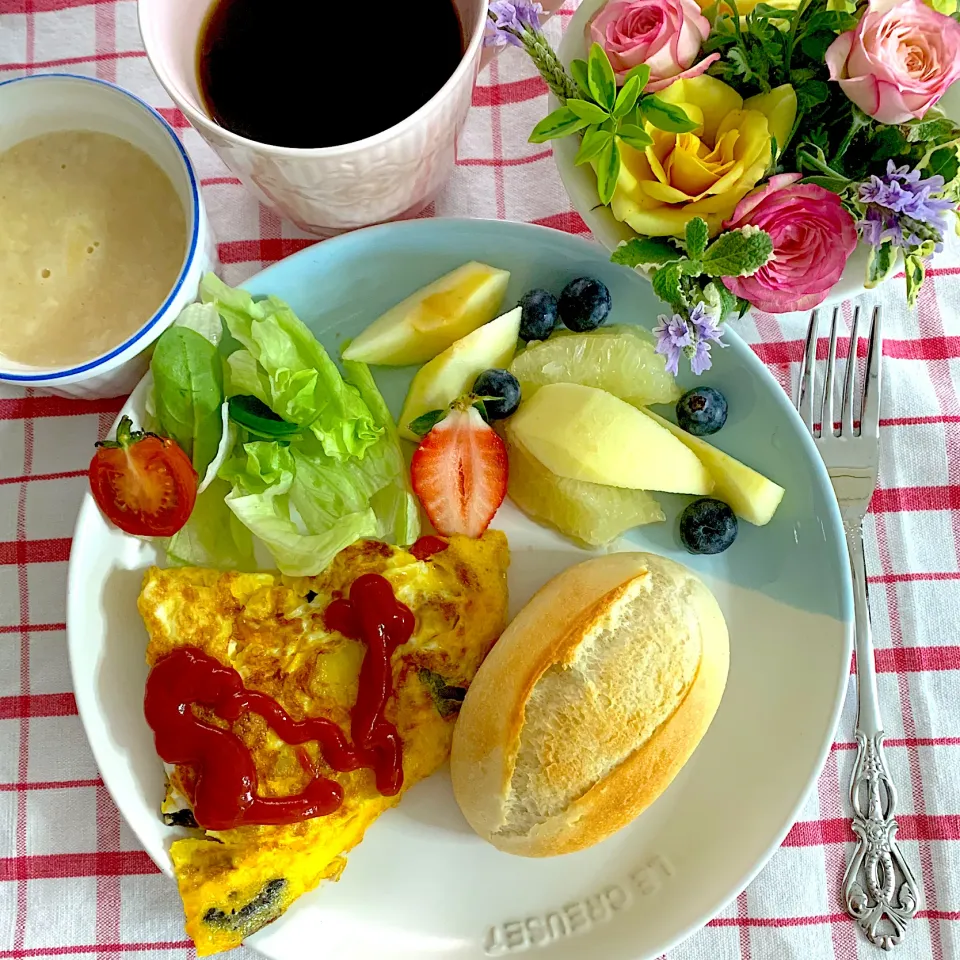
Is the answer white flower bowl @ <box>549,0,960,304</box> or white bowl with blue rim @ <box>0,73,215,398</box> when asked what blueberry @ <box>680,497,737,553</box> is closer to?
white flower bowl @ <box>549,0,960,304</box>

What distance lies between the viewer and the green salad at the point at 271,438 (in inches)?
62.0

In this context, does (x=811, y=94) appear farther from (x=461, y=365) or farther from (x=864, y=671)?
(x=864, y=671)

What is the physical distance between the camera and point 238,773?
A: 4.90 ft

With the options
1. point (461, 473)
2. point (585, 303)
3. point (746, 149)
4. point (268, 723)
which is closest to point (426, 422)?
point (461, 473)

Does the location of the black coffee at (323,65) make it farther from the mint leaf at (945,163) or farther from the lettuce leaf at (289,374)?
the mint leaf at (945,163)

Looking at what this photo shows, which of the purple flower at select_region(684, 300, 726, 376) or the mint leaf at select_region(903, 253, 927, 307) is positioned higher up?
the mint leaf at select_region(903, 253, 927, 307)

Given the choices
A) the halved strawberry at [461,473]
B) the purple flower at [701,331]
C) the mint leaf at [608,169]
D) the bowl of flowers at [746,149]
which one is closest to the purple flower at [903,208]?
the bowl of flowers at [746,149]

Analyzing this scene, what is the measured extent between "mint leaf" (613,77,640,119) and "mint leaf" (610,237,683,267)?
0.61 feet

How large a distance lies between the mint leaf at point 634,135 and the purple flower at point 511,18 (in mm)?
223

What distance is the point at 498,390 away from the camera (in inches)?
63.3

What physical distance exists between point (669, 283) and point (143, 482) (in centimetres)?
95

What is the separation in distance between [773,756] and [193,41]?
1.61 meters

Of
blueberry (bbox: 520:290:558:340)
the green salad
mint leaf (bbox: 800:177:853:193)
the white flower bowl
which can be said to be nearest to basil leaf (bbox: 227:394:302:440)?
the green salad

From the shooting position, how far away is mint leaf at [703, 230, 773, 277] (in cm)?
120
